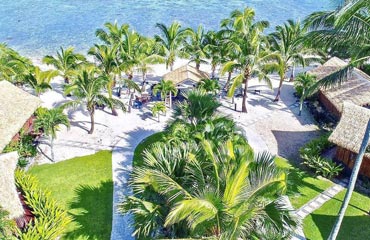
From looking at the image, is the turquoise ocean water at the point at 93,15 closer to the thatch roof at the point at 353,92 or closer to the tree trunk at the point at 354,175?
the thatch roof at the point at 353,92

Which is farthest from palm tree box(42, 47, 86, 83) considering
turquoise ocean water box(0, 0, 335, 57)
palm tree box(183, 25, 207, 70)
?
turquoise ocean water box(0, 0, 335, 57)

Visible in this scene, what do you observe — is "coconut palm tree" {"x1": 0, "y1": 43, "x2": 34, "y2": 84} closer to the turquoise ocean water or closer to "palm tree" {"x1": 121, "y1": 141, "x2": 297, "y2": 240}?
the turquoise ocean water

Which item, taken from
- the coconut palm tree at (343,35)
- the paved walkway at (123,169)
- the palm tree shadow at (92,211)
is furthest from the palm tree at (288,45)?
the palm tree shadow at (92,211)

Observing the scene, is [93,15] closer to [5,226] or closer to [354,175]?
[5,226]

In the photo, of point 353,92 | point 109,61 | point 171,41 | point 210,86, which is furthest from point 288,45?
point 109,61

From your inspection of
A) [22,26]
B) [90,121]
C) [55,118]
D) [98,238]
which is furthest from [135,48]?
[22,26]

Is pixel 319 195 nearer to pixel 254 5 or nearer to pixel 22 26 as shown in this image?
pixel 22 26
